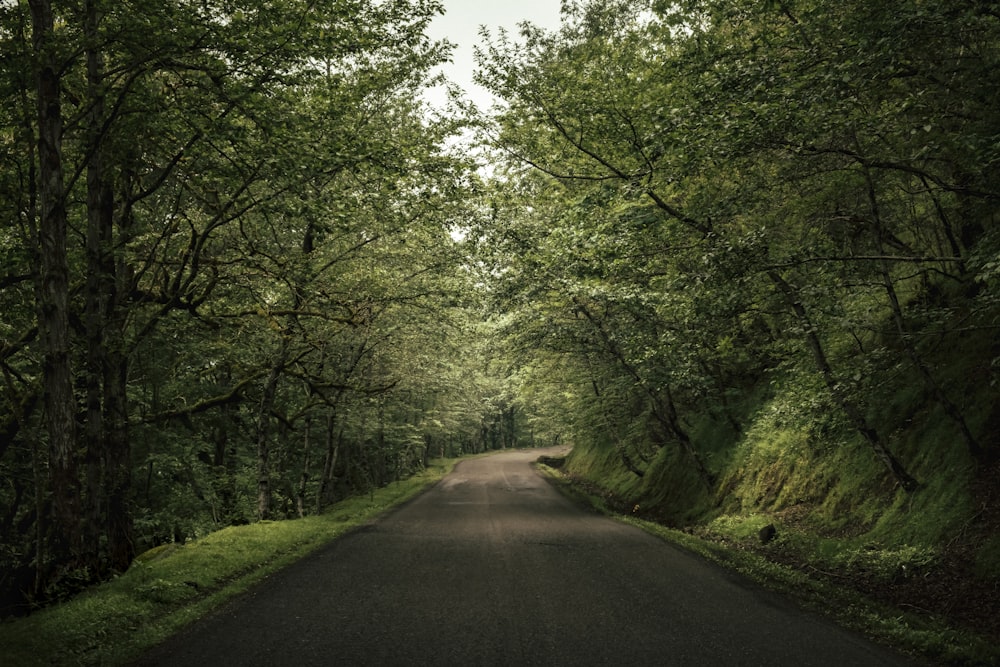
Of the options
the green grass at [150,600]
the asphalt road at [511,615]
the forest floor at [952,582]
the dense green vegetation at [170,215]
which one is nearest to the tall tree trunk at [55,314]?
the dense green vegetation at [170,215]

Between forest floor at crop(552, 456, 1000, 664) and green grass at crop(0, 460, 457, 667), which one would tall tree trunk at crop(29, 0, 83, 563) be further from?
forest floor at crop(552, 456, 1000, 664)

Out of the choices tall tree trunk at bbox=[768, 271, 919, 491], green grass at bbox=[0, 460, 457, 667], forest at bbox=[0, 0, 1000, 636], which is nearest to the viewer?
green grass at bbox=[0, 460, 457, 667]

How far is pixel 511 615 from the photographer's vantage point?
705 cm

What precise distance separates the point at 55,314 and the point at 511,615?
7.87 metres

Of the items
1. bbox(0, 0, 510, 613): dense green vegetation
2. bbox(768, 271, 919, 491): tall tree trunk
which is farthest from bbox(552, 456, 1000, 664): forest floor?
bbox(0, 0, 510, 613): dense green vegetation

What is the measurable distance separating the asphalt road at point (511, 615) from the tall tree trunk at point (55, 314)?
10.4 feet

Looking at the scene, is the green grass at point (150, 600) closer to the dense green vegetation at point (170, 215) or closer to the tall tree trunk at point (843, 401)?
→ the dense green vegetation at point (170, 215)

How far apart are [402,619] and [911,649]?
223 inches

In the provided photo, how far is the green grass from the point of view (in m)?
5.95

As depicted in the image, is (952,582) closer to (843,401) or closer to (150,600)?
(843,401)

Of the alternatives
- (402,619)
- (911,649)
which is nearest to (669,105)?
(911,649)

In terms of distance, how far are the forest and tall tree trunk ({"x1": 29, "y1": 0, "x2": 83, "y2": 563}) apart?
0.12 ft

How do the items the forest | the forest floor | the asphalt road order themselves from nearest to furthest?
the asphalt road → the forest floor → the forest

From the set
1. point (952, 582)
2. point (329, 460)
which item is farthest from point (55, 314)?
point (329, 460)
